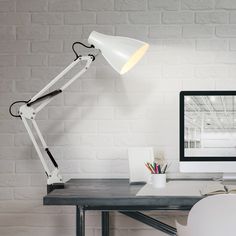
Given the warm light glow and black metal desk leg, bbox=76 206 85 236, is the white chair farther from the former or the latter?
the warm light glow

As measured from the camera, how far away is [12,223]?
8.75 feet

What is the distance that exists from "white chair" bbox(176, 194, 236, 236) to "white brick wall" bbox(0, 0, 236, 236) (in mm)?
890

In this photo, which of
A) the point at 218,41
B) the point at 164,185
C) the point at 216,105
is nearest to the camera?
the point at 164,185

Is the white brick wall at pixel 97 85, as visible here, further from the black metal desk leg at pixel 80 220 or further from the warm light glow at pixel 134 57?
the black metal desk leg at pixel 80 220

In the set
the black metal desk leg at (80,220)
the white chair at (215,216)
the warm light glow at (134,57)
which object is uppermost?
the warm light glow at (134,57)

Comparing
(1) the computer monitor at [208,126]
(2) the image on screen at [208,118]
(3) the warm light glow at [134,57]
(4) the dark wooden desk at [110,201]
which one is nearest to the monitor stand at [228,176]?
(1) the computer monitor at [208,126]

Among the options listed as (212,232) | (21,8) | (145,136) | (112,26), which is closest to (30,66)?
(21,8)

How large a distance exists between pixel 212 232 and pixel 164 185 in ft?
1.78

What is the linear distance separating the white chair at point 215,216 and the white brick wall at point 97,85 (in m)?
0.89

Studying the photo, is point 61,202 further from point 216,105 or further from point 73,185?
point 216,105

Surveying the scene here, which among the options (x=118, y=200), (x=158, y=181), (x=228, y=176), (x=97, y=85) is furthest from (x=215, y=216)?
(x=97, y=85)

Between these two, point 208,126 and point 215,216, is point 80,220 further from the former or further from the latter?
point 208,126

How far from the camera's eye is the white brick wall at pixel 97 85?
2.60m

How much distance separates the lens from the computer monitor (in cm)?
236
